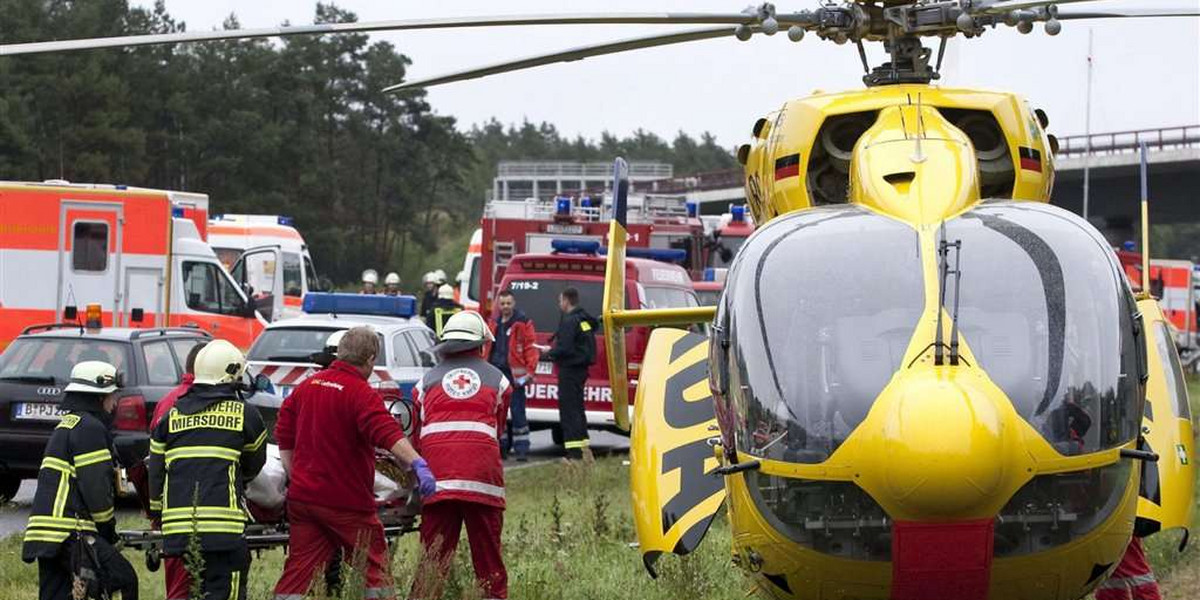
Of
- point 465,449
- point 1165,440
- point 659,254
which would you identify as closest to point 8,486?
point 465,449

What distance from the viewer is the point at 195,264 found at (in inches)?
966

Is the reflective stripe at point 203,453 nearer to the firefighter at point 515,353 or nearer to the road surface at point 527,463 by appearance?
the road surface at point 527,463

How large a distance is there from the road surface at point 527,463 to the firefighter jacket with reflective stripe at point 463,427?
5403 mm

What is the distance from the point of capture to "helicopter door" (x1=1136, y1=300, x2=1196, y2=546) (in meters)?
7.87

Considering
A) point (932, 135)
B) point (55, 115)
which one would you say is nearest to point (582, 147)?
point (55, 115)

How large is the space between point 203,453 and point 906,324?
11.3 ft

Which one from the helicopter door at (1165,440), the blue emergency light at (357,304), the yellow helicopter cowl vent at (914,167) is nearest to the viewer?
the yellow helicopter cowl vent at (914,167)

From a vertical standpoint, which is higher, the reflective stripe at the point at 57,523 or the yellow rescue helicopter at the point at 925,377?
the yellow rescue helicopter at the point at 925,377

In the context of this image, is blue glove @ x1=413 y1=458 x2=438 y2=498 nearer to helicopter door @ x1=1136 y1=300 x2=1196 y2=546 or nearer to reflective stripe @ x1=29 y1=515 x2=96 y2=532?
reflective stripe @ x1=29 y1=515 x2=96 y2=532

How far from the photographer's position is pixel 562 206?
2442cm

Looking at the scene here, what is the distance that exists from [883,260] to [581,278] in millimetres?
13549

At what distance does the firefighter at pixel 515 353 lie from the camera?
63.4 ft

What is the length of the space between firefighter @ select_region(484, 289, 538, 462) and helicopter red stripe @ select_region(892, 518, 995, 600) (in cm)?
1255

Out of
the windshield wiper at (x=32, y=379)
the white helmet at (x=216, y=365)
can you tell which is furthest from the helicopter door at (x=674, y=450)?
the windshield wiper at (x=32, y=379)
